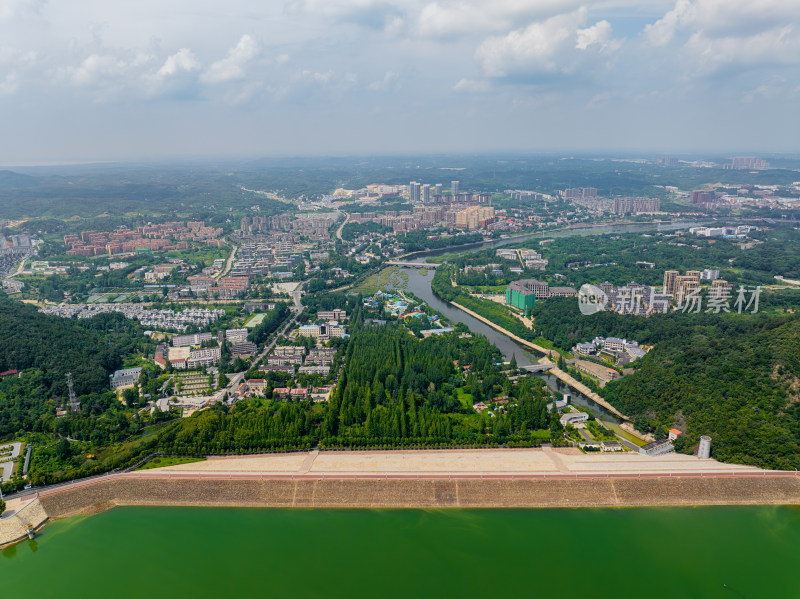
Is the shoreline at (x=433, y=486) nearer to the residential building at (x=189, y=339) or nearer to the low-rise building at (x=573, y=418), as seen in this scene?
Result: the low-rise building at (x=573, y=418)

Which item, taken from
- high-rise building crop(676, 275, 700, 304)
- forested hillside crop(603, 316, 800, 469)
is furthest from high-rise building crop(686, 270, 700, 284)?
forested hillside crop(603, 316, 800, 469)

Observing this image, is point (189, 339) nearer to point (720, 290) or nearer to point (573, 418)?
point (573, 418)

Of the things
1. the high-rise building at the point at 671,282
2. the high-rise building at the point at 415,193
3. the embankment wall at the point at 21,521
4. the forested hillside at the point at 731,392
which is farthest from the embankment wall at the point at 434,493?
the high-rise building at the point at 415,193

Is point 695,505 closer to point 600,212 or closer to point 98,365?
point 98,365

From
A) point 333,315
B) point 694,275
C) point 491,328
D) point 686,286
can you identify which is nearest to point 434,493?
point 491,328

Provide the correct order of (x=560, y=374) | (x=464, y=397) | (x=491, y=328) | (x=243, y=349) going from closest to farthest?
(x=464, y=397) < (x=560, y=374) < (x=243, y=349) < (x=491, y=328)

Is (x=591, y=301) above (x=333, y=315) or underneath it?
above
